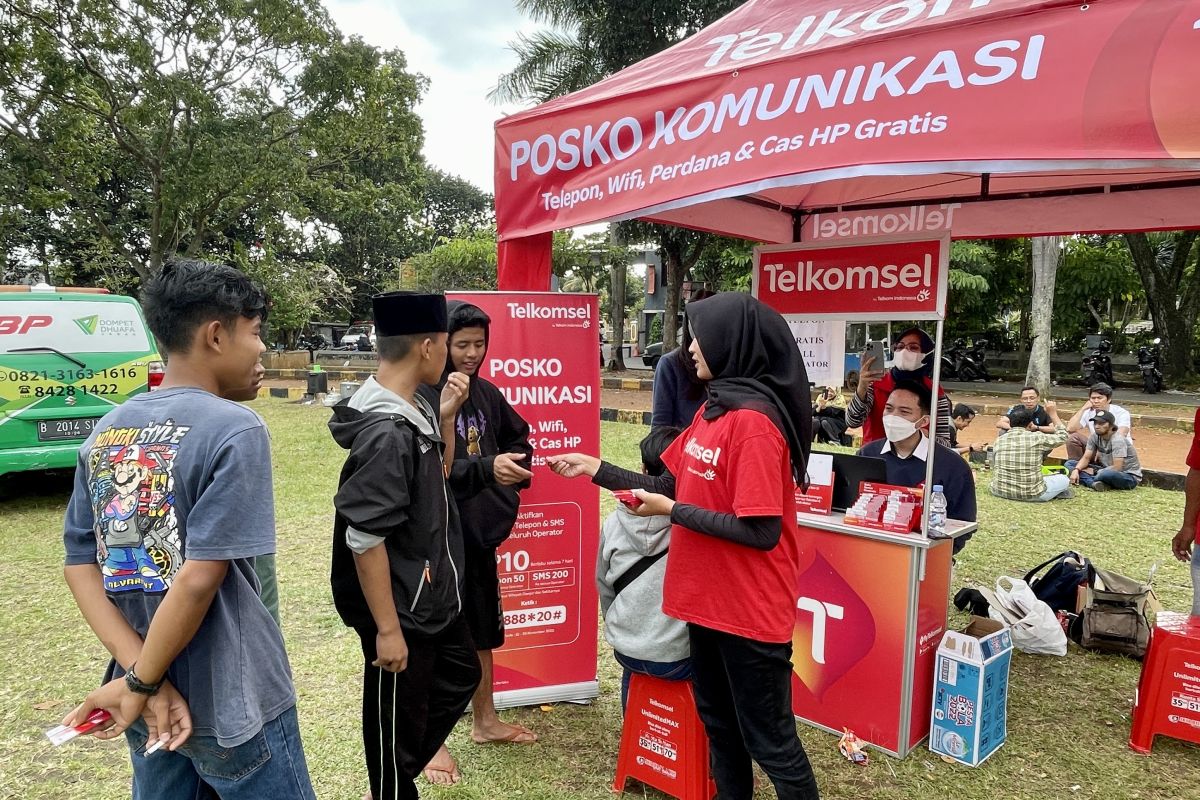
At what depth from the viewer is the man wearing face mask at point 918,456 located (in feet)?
12.0

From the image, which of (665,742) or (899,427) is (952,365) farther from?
(665,742)

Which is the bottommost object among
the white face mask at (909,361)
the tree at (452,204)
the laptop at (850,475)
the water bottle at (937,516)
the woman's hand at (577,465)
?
the water bottle at (937,516)

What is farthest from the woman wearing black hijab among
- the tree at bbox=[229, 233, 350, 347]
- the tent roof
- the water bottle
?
the tree at bbox=[229, 233, 350, 347]

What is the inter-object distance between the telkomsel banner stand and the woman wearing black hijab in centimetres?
120

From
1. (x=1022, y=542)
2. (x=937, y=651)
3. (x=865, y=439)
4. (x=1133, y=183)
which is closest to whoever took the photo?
(x=937, y=651)

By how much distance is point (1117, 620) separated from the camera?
12.9ft

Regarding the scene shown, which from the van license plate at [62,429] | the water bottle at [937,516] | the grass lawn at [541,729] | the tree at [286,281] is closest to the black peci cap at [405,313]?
the grass lawn at [541,729]

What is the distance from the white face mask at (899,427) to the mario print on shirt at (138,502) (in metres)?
3.18

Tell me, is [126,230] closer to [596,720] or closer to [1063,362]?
[596,720]

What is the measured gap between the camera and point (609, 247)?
68.4ft

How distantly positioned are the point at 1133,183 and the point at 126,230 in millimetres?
30175

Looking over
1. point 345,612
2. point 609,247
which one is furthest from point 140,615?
point 609,247

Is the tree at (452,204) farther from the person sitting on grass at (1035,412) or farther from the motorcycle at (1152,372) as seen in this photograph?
the person sitting on grass at (1035,412)

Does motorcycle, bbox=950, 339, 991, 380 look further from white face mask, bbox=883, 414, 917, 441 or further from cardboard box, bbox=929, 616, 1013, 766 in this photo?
cardboard box, bbox=929, 616, 1013, 766
